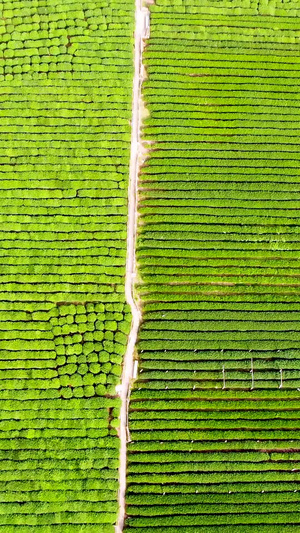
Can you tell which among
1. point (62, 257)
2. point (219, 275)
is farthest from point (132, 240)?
point (219, 275)

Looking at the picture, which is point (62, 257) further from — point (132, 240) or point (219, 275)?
point (219, 275)

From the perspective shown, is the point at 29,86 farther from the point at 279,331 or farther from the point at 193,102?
the point at 279,331

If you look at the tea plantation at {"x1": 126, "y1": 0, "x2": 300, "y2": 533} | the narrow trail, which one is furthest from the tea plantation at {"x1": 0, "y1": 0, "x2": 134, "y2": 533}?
the tea plantation at {"x1": 126, "y1": 0, "x2": 300, "y2": 533}

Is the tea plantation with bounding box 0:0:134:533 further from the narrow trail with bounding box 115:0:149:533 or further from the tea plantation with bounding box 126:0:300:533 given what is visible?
the tea plantation with bounding box 126:0:300:533

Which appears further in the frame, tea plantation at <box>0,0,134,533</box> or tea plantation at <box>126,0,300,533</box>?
tea plantation at <box>126,0,300,533</box>

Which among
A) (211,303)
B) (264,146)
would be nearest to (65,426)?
(211,303)

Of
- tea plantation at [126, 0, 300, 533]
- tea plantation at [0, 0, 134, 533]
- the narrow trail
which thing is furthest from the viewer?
the narrow trail

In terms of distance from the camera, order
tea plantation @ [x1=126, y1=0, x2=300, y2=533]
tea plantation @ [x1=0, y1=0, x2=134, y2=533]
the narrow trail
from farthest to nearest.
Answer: the narrow trail, tea plantation @ [x1=126, y1=0, x2=300, y2=533], tea plantation @ [x1=0, y1=0, x2=134, y2=533]
